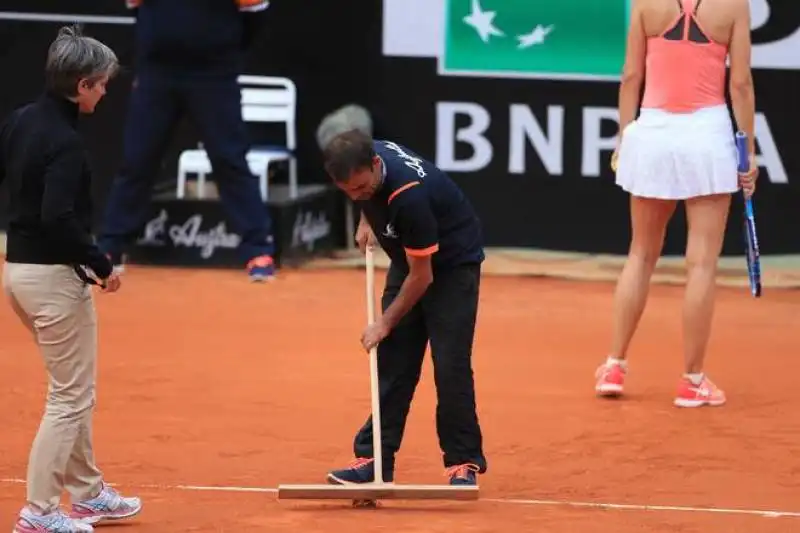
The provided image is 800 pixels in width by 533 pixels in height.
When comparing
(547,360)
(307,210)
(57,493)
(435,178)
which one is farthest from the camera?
(307,210)

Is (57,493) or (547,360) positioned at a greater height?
(57,493)

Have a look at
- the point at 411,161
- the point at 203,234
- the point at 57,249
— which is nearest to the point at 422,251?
the point at 411,161

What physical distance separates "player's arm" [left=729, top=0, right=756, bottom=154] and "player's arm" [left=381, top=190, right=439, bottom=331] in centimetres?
225

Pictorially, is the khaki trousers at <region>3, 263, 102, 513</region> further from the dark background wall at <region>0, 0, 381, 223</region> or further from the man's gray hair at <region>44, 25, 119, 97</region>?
the dark background wall at <region>0, 0, 381, 223</region>

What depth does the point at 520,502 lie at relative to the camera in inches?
232

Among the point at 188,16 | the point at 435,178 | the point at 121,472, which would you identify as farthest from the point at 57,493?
the point at 188,16

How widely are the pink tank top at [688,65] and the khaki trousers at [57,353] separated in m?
3.02

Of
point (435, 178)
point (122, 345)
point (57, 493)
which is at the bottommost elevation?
point (122, 345)

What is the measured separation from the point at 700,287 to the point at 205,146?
155 inches

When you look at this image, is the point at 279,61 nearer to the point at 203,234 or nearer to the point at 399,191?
the point at 203,234

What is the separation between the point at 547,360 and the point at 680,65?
189 centimetres

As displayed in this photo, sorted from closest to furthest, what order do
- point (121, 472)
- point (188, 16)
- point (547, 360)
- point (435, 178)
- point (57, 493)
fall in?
point (57, 493), point (435, 178), point (121, 472), point (547, 360), point (188, 16)

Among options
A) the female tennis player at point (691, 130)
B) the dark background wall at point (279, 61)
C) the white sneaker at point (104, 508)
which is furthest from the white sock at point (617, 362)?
the dark background wall at point (279, 61)

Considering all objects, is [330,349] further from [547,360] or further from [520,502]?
[520,502]
